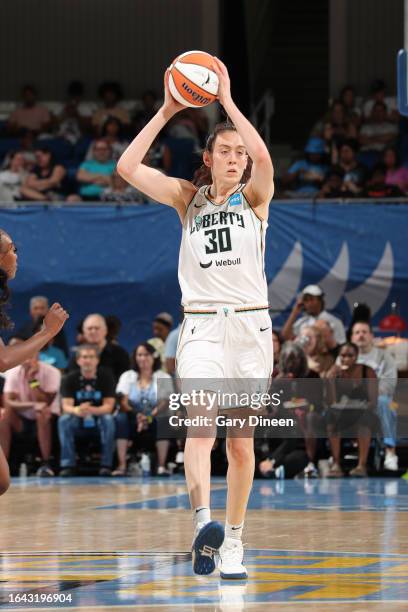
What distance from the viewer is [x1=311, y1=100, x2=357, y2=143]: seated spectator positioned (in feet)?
61.5

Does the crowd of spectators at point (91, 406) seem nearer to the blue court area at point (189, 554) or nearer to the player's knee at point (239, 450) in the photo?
the blue court area at point (189, 554)

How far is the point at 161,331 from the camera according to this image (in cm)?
1542

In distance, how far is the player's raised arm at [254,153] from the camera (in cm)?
648

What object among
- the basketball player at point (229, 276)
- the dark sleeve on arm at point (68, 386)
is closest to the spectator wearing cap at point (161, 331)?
the dark sleeve on arm at point (68, 386)

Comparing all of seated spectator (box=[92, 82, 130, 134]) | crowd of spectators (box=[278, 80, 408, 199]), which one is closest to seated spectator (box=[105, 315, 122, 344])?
crowd of spectators (box=[278, 80, 408, 199])

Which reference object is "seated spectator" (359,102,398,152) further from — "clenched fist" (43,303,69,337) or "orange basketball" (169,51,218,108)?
"clenched fist" (43,303,69,337)

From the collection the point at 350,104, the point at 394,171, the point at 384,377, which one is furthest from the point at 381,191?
the point at 350,104

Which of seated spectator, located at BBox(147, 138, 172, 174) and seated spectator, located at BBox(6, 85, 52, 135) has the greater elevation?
seated spectator, located at BBox(6, 85, 52, 135)

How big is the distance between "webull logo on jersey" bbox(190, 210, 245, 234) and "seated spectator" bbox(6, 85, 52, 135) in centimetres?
1445

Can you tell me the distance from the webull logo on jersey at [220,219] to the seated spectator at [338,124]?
Answer: 1219 cm

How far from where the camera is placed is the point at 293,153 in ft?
72.0

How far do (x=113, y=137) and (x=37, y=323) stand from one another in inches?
188

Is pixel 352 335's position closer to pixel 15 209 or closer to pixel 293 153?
pixel 15 209

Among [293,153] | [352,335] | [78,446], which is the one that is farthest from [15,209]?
[293,153]
